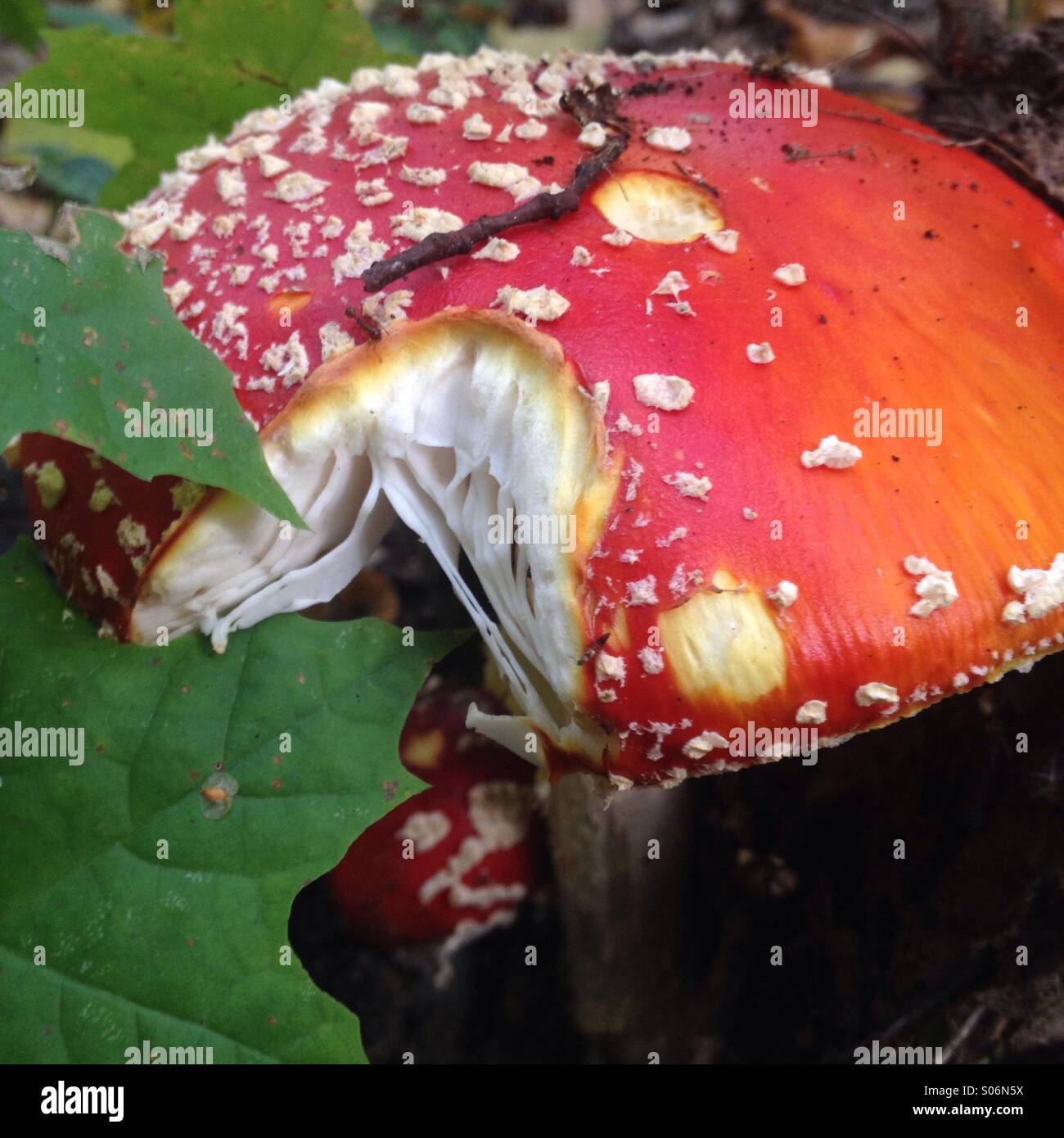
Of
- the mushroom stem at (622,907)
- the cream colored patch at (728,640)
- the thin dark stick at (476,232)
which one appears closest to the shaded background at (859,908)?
the mushroom stem at (622,907)

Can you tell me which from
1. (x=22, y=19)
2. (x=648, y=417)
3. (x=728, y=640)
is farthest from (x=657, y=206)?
(x=22, y=19)

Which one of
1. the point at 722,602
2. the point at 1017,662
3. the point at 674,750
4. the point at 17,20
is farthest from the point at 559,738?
the point at 17,20

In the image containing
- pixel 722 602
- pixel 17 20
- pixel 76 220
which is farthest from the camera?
pixel 17 20

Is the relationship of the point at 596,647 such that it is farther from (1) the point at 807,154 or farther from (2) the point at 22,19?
(2) the point at 22,19

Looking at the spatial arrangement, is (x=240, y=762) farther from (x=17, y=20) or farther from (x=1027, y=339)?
(x=17, y=20)

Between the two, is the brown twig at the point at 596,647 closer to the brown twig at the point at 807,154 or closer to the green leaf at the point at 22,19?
the brown twig at the point at 807,154

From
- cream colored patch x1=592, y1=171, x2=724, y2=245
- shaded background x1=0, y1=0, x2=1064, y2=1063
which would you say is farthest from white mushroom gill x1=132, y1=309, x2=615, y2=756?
shaded background x1=0, y1=0, x2=1064, y2=1063
